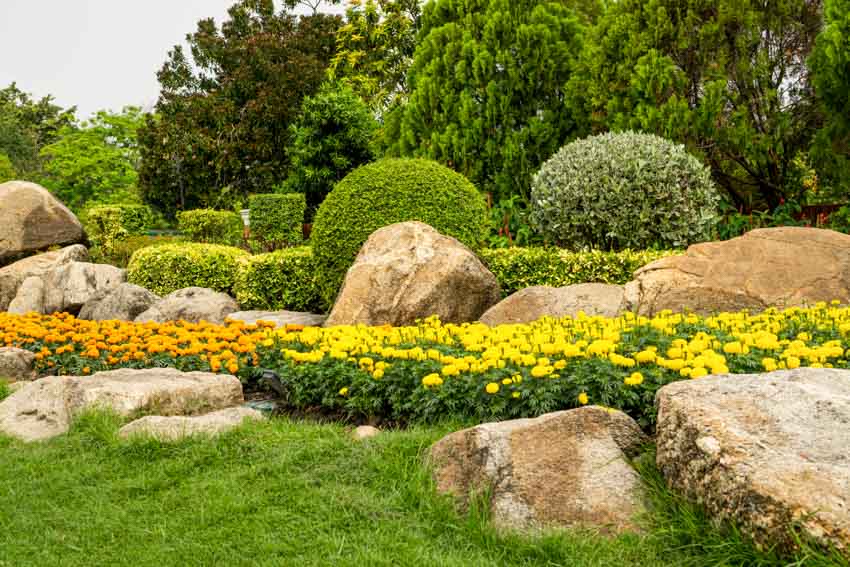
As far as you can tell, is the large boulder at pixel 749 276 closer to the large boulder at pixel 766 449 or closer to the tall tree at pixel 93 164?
the large boulder at pixel 766 449

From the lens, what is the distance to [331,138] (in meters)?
21.5

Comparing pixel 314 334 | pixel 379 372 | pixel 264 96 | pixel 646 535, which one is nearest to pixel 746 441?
pixel 646 535

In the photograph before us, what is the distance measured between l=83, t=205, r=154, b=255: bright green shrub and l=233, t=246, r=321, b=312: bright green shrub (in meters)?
6.75

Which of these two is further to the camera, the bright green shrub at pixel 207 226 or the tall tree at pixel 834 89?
the bright green shrub at pixel 207 226

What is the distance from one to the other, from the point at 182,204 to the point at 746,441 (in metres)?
27.9

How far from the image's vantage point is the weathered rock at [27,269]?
1409cm

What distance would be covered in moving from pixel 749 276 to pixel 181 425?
536cm

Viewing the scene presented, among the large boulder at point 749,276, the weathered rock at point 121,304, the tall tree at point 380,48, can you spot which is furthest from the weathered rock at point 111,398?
the tall tree at point 380,48

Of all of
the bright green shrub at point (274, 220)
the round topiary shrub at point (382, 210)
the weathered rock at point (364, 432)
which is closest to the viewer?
the weathered rock at point (364, 432)

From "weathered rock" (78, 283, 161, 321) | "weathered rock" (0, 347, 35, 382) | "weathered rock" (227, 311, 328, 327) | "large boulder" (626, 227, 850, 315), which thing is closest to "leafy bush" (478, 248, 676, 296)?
"large boulder" (626, 227, 850, 315)

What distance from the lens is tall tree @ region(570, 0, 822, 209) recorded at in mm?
11469

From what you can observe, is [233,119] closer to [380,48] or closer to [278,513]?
[380,48]

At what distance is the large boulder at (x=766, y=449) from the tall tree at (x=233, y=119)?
25.6 meters

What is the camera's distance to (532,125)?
12.9 metres
